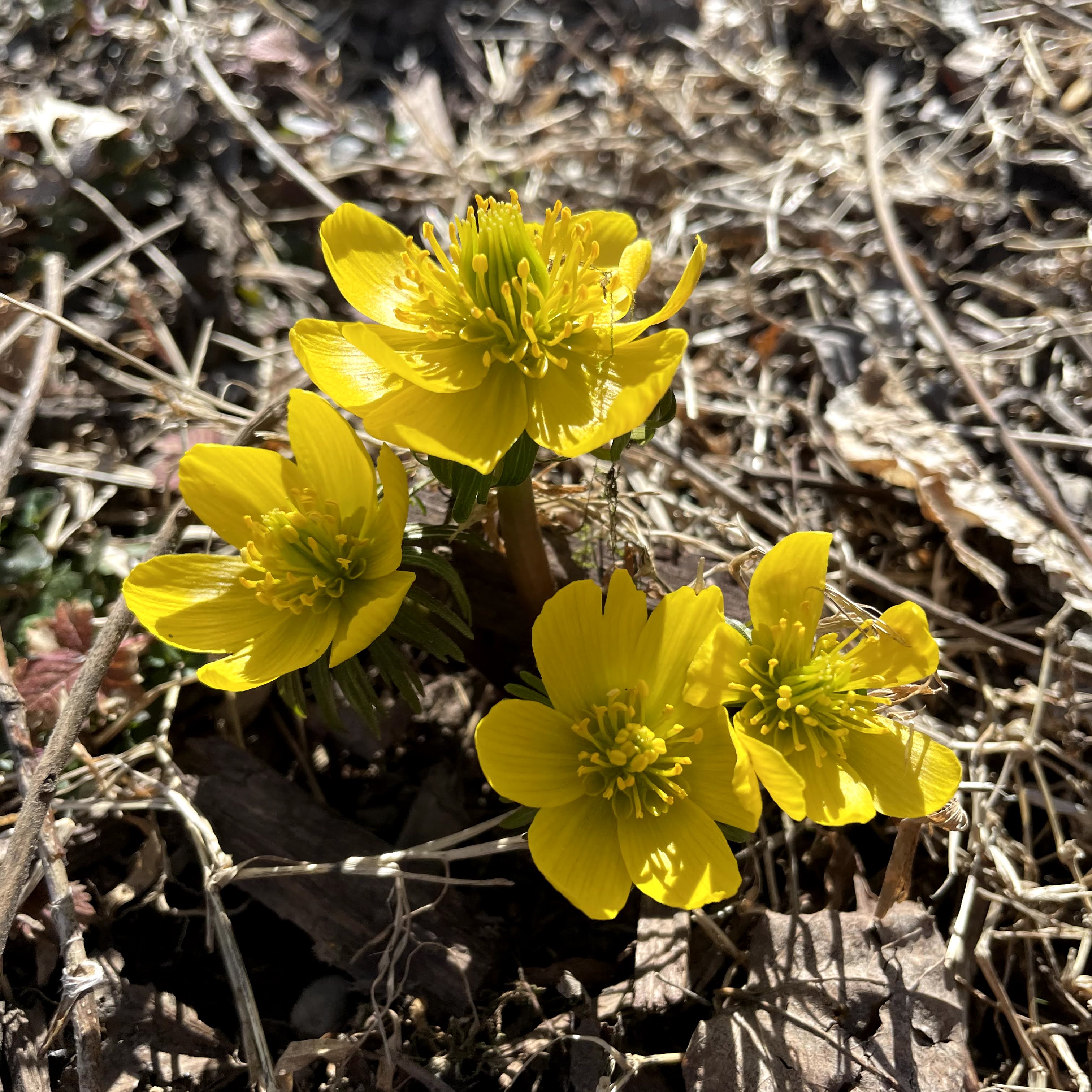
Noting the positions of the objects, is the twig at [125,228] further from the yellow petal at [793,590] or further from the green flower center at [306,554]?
the yellow petal at [793,590]

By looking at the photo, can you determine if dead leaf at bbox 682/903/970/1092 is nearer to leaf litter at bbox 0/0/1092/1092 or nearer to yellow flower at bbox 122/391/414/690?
leaf litter at bbox 0/0/1092/1092

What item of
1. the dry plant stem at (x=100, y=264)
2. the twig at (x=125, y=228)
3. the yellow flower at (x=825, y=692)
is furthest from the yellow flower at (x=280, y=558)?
the twig at (x=125, y=228)

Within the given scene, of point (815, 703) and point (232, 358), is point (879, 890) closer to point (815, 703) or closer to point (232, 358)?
point (815, 703)

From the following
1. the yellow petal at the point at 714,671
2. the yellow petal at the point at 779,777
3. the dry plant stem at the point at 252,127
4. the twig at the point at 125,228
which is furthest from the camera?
the dry plant stem at the point at 252,127

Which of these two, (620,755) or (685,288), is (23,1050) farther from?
(685,288)

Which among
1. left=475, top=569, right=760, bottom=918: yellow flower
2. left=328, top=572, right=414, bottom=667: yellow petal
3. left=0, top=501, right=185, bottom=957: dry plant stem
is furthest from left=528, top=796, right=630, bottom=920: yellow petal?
left=0, top=501, right=185, bottom=957: dry plant stem

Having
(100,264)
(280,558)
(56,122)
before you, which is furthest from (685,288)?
A: (56,122)
